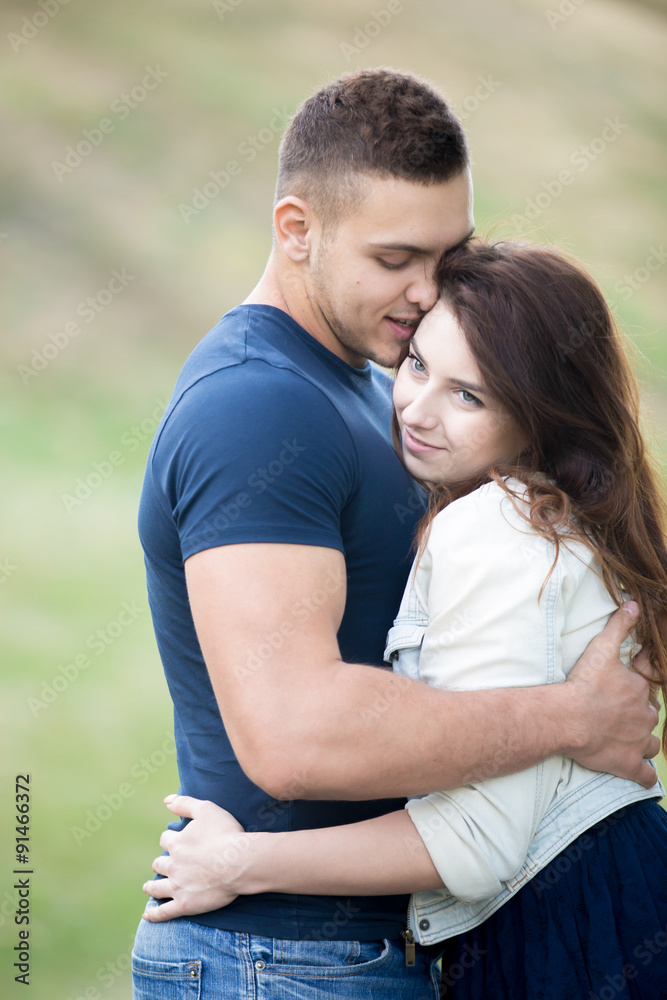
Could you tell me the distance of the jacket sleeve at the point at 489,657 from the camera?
120cm

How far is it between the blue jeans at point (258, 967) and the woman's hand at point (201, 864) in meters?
0.04

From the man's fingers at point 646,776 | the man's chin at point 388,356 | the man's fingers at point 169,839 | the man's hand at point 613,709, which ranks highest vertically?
the man's chin at point 388,356

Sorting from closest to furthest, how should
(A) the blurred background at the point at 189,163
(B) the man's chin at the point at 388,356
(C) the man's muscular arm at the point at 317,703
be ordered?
(C) the man's muscular arm at the point at 317,703 → (B) the man's chin at the point at 388,356 → (A) the blurred background at the point at 189,163

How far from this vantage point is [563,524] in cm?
131

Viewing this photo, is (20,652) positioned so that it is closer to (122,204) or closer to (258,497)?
(122,204)

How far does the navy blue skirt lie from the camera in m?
1.23

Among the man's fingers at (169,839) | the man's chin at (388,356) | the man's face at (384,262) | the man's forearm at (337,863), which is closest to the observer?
the man's forearm at (337,863)

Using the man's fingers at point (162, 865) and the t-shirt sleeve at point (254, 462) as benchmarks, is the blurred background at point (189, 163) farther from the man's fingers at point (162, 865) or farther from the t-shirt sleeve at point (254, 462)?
the t-shirt sleeve at point (254, 462)

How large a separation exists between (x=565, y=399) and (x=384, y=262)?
0.37m

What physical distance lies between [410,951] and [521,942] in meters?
0.16

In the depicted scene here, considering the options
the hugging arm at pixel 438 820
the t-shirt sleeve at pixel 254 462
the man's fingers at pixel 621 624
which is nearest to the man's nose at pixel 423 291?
the t-shirt sleeve at pixel 254 462

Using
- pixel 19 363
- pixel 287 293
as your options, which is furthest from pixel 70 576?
pixel 287 293

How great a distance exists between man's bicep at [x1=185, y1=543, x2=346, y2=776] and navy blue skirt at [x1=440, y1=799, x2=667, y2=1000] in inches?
19.3

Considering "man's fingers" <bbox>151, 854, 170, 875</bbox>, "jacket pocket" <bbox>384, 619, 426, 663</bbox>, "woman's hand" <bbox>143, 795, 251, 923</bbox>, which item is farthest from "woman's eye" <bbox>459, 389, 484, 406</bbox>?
"man's fingers" <bbox>151, 854, 170, 875</bbox>
